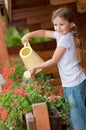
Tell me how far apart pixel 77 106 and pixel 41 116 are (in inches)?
20.0

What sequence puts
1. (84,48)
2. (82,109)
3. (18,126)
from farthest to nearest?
(84,48) → (82,109) → (18,126)

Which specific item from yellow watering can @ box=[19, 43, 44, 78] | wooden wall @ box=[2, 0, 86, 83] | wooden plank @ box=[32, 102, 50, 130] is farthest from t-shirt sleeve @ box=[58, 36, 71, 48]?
wooden wall @ box=[2, 0, 86, 83]

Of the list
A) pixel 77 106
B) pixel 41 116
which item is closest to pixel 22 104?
pixel 41 116

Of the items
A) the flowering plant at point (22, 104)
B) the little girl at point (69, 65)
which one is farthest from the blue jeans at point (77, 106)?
the flowering plant at point (22, 104)

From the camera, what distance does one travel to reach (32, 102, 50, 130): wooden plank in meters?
2.01

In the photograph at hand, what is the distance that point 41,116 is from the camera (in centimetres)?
202

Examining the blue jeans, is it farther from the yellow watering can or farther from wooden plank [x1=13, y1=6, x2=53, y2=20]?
wooden plank [x1=13, y1=6, x2=53, y2=20]

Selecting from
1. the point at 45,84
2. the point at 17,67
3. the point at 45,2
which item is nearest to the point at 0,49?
the point at 45,2

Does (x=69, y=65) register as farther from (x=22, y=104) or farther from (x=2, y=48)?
(x=2, y=48)

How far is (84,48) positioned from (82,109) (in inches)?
95.7

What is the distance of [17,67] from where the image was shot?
3.34 metres

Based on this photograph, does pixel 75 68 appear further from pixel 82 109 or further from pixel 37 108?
pixel 37 108

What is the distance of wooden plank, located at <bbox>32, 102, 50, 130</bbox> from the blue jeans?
43 centimetres

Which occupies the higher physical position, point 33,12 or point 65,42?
point 33,12
